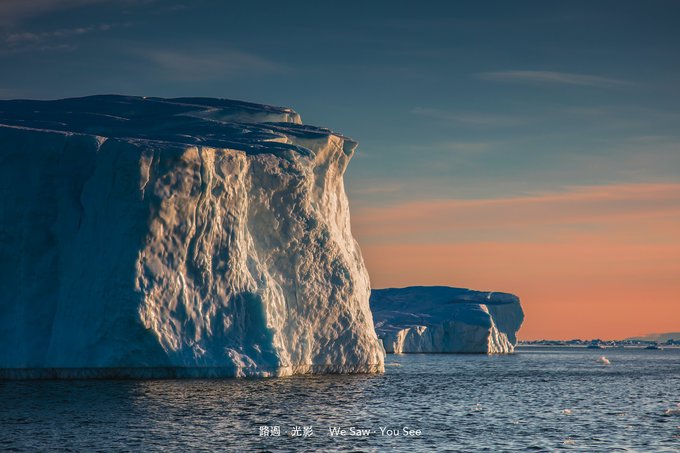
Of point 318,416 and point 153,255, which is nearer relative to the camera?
point 318,416

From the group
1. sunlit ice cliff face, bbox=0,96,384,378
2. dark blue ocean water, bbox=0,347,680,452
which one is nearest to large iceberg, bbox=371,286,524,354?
sunlit ice cliff face, bbox=0,96,384,378

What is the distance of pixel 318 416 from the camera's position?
1208 inches

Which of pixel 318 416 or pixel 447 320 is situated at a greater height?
pixel 447 320

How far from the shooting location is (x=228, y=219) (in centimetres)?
4459

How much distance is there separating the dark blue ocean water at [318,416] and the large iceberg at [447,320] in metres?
82.1

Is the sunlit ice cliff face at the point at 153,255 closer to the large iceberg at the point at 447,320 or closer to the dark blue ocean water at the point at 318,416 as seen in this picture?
the dark blue ocean water at the point at 318,416

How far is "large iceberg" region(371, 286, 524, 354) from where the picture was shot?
12950 cm

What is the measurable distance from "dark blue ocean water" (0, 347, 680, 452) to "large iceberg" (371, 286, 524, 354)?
8215 centimetres

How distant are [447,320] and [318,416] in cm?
10466

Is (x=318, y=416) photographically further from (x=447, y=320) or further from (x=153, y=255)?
(x=447, y=320)

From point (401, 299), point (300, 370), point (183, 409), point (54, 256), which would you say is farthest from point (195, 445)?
point (401, 299)

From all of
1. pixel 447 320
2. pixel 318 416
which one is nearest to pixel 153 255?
pixel 318 416

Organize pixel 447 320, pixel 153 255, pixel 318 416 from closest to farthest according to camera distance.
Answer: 1. pixel 318 416
2. pixel 153 255
3. pixel 447 320

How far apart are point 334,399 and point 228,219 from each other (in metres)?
12.2
